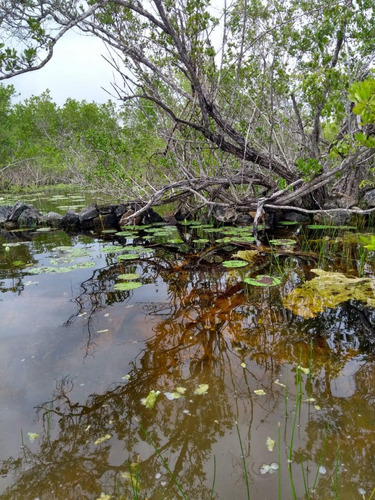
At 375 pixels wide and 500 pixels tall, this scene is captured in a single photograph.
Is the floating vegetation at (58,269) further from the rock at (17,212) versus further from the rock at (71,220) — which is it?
the rock at (17,212)

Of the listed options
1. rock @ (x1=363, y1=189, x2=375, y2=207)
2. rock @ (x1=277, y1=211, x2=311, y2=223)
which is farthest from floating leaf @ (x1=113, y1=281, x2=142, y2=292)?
rock @ (x1=363, y1=189, x2=375, y2=207)

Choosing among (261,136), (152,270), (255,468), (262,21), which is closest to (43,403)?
(255,468)

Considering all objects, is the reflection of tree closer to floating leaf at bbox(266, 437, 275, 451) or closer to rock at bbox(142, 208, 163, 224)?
floating leaf at bbox(266, 437, 275, 451)

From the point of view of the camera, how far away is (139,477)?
166 cm

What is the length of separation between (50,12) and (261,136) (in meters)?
4.52

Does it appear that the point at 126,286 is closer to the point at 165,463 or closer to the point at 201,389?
the point at 201,389

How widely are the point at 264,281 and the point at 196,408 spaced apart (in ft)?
7.18

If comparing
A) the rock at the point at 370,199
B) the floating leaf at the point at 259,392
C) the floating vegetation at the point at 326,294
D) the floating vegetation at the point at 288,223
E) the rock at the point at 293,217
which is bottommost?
the floating leaf at the point at 259,392

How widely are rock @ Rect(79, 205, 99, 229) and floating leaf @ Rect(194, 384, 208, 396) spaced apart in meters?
7.42

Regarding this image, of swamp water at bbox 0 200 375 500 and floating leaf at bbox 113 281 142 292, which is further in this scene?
floating leaf at bbox 113 281 142 292

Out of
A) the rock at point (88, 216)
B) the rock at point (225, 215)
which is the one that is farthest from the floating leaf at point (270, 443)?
the rock at point (88, 216)

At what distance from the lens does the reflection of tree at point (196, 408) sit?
1.68 m

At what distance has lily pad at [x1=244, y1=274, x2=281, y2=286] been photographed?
391 cm

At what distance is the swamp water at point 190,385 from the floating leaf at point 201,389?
0.01 m
